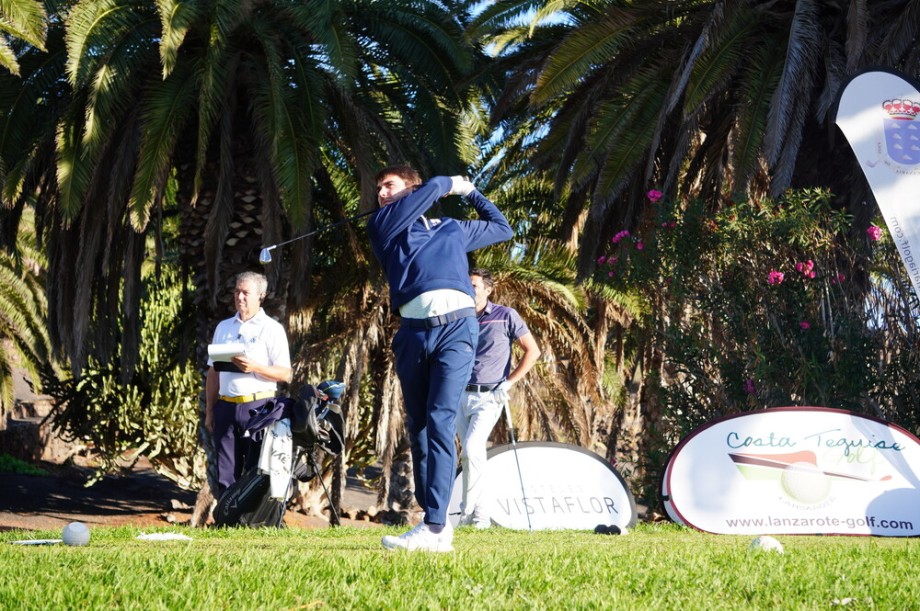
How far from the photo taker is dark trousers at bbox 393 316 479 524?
16.8 ft

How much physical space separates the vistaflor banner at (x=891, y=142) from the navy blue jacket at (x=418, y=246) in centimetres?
408

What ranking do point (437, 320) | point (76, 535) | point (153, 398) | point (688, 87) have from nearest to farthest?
point (437, 320) < point (76, 535) < point (688, 87) < point (153, 398)

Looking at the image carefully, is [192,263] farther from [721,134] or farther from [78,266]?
[721,134]

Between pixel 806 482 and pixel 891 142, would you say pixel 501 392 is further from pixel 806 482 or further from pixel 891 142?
pixel 891 142

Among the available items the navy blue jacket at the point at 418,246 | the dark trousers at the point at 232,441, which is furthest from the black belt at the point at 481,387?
the navy blue jacket at the point at 418,246

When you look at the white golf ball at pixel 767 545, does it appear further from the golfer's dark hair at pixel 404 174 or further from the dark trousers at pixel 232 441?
the dark trousers at pixel 232 441

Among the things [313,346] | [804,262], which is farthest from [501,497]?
[313,346]

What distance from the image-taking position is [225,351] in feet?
24.9

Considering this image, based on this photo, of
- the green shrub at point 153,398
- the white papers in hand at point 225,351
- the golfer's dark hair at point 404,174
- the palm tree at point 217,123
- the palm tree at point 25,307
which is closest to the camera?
the golfer's dark hair at point 404,174

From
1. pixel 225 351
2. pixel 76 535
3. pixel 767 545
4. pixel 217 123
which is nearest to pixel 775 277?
pixel 767 545

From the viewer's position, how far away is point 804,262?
373 inches

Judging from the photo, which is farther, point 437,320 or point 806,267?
point 806,267

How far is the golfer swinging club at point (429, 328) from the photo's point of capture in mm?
5141

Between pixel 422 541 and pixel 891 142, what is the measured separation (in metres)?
5.20
